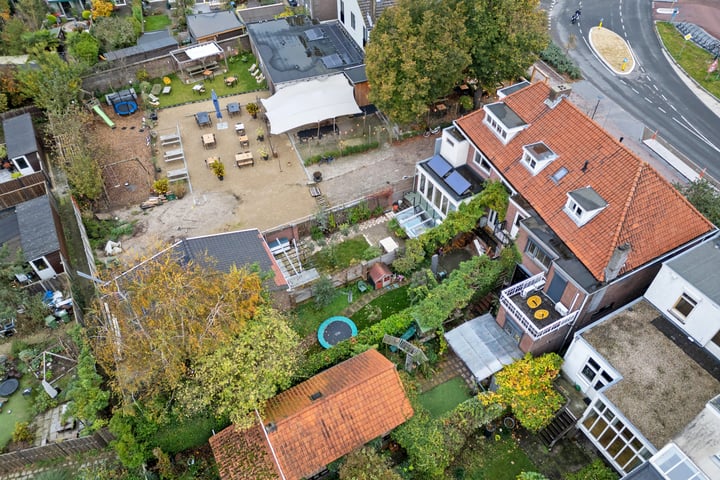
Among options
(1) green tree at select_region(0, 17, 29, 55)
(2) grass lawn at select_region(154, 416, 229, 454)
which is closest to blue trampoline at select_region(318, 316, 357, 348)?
(2) grass lawn at select_region(154, 416, 229, 454)

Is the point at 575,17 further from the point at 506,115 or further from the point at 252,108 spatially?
the point at 252,108

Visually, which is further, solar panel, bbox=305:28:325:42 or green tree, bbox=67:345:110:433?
solar panel, bbox=305:28:325:42

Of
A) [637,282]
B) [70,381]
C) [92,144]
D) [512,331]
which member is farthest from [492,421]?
[92,144]

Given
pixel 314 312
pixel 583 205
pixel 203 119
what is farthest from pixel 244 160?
pixel 583 205

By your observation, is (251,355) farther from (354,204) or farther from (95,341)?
(354,204)

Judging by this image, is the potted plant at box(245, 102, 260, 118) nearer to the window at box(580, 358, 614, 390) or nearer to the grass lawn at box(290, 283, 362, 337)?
the grass lawn at box(290, 283, 362, 337)

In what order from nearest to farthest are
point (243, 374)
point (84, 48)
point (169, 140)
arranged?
point (243, 374), point (169, 140), point (84, 48)
